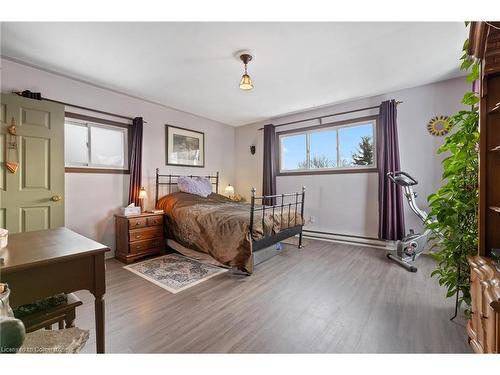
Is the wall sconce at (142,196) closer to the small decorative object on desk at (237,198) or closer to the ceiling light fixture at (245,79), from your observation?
the small decorative object on desk at (237,198)

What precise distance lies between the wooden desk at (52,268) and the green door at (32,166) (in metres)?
1.56

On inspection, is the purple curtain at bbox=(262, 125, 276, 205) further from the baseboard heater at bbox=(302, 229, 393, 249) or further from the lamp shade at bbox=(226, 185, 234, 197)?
the baseboard heater at bbox=(302, 229, 393, 249)

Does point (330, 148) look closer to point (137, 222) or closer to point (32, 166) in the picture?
point (137, 222)

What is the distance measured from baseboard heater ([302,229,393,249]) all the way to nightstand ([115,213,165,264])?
2.74 metres

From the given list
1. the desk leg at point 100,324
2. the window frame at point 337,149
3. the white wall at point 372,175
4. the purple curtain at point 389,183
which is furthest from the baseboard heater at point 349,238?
the desk leg at point 100,324

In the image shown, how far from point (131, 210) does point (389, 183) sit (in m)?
3.90

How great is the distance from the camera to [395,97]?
353 centimetres

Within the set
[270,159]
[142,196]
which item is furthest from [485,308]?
[270,159]

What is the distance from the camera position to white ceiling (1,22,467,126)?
202 cm

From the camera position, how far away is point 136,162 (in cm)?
354

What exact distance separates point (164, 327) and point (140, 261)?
1720mm
